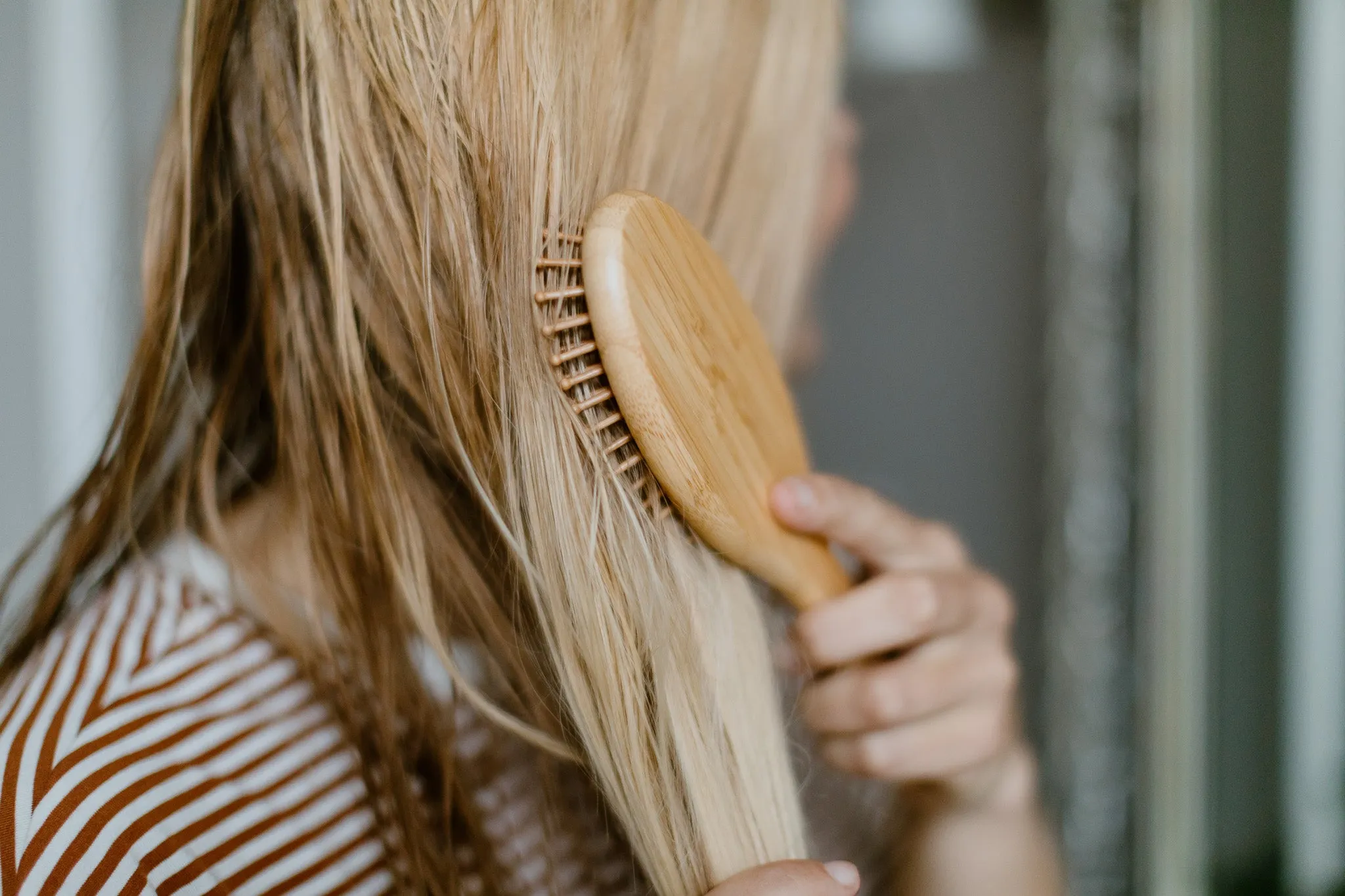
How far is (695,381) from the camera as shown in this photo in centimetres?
26

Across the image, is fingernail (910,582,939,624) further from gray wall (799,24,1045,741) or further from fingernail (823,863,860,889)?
gray wall (799,24,1045,741)

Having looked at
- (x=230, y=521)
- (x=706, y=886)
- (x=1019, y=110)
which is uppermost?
(x=1019, y=110)

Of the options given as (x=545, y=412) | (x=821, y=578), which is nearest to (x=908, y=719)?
(x=821, y=578)

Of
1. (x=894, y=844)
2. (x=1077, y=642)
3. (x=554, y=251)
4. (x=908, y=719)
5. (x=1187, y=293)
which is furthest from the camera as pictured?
(x=1077, y=642)

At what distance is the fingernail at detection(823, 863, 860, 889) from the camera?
29cm

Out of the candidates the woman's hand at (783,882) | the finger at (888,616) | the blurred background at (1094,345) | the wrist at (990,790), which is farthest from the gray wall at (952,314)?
the woman's hand at (783,882)

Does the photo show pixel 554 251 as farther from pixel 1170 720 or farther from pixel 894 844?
pixel 1170 720

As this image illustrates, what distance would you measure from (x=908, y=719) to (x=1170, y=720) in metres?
0.59

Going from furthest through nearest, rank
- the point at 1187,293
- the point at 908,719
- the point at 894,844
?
the point at 1187,293 → the point at 894,844 → the point at 908,719

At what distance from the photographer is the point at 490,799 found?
39 cm

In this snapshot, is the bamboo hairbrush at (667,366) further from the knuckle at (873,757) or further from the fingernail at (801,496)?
the knuckle at (873,757)

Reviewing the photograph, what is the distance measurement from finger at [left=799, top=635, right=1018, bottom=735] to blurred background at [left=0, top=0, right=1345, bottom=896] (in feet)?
1.49

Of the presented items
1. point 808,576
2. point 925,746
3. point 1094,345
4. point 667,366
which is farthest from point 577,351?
point 1094,345

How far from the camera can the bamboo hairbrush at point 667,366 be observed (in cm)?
24
